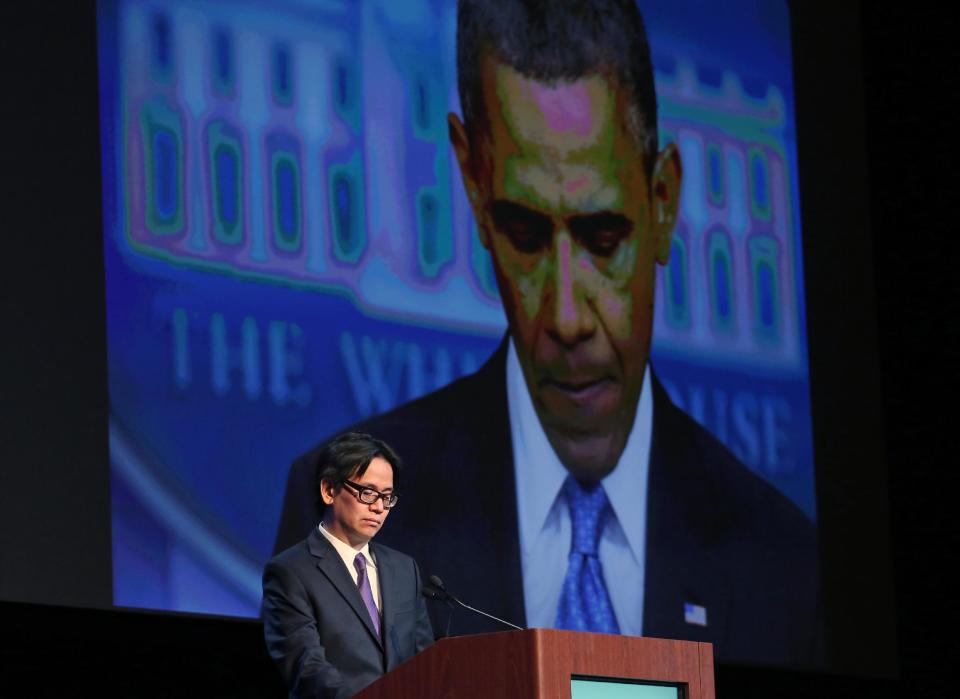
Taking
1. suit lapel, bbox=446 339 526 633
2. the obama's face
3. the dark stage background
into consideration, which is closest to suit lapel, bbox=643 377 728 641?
the obama's face

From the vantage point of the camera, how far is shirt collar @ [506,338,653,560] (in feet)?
15.6

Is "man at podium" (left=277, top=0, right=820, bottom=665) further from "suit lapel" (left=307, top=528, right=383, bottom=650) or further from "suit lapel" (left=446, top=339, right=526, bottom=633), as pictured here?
"suit lapel" (left=307, top=528, right=383, bottom=650)

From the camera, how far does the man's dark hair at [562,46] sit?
16.0 feet

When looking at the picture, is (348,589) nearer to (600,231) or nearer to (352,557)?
(352,557)

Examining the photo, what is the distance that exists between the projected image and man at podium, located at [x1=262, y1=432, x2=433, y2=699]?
32.5 inches

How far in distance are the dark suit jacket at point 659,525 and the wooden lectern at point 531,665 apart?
1.45 meters

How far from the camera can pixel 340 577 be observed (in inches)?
125

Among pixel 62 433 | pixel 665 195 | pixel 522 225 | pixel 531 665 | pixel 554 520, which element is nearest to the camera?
pixel 531 665

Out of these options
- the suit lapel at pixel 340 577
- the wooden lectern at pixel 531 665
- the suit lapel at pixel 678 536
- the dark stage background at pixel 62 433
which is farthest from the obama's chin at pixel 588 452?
the wooden lectern at pixel 531 665

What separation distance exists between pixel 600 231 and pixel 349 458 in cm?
212

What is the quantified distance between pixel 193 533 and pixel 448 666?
143 centimetres

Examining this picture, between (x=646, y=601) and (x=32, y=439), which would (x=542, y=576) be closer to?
(x=646, y=601)

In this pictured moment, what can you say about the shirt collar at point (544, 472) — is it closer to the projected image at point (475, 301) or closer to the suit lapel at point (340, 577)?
the projected image at point (475, 301)

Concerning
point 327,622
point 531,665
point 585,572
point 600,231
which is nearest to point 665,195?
point 600,231
